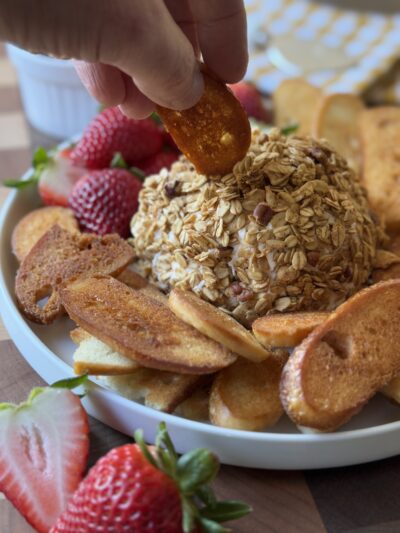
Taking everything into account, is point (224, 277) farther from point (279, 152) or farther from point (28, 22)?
point (28, 22)

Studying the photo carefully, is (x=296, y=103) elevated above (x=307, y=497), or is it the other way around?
(x=296, y=103)

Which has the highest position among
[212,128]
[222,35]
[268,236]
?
[222,35]

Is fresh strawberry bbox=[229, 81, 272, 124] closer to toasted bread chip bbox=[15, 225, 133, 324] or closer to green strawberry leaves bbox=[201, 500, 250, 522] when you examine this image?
toasted bread chip bbox=[15, 225, 133, 324]

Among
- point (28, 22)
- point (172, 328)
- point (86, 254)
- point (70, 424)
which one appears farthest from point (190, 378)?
point (28, 22)

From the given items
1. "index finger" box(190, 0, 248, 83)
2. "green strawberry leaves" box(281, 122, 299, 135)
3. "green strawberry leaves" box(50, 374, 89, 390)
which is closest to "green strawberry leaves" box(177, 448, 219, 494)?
"green strawberry leaves" box(50, 374, 89, 390)

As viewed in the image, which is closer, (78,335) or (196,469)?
(196,469)

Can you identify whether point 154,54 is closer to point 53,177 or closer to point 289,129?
point 53,177

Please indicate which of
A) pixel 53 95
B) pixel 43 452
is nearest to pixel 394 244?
pixel 43 452

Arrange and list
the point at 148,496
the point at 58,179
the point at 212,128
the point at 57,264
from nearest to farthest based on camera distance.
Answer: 1. the point at 148,496
2. the point at 212,128
3. the point at 57,264
4. the point at 58,179
